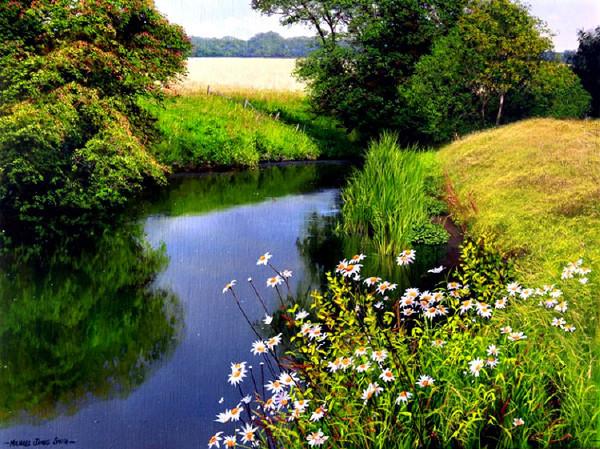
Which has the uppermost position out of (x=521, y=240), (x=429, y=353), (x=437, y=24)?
(x=437, y=24)

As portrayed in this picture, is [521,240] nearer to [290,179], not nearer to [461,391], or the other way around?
[461,391]

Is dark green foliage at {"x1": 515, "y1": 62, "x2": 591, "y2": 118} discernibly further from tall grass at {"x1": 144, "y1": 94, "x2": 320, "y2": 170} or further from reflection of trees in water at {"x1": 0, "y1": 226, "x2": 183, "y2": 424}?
reflection of trees in water at {"x1": 0, "y1": 226, "x2": 183, "y2": 424}

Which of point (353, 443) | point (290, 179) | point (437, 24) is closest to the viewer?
point (353, 443)

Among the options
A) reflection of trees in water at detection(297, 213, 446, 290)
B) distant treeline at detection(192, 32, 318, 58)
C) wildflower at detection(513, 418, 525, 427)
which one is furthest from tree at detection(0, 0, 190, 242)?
wildflower at detection(513, 418, 525, 427)

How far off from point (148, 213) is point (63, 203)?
1.81 meters

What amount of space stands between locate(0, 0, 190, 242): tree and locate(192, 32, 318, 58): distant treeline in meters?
5.58

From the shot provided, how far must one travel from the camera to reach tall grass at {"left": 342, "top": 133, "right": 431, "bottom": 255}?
37.9ft

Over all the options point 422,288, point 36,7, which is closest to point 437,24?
point 36,7

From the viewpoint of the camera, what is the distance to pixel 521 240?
32.8ft

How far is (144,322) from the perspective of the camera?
8.26 metres

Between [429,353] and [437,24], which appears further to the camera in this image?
[437,24]

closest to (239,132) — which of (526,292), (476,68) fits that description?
(476,68)

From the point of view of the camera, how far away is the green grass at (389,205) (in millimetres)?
11562
